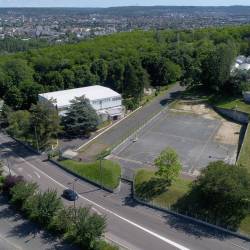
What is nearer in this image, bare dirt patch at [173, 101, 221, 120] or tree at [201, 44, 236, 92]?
bare dirt patch at [173, 101, 221, 120]

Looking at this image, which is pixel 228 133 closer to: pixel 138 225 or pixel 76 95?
pixel 76 95

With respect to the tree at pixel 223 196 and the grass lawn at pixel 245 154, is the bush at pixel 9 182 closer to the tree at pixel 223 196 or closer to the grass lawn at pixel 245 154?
the tree at pixel 223 196

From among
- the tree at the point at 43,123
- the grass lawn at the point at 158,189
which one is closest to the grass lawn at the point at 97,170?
the grass lawn at the point at 158,189

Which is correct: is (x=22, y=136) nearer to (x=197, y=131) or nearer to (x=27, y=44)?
(x=197, y=131)

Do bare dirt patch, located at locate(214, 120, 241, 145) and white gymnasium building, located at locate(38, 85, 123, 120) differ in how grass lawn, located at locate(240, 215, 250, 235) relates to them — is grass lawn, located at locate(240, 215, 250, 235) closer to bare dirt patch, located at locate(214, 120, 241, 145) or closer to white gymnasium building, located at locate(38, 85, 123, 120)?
bare dirt patch, located at locate(214, 120, 241, 145)

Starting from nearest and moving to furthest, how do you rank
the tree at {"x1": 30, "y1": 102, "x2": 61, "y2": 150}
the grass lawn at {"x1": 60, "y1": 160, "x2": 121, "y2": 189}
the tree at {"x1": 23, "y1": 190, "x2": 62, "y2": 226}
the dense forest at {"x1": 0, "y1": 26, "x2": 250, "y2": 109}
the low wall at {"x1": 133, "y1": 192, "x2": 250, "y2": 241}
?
the low wall at {"x1": 133, "y1": 192, "x2": 250, "y2": 241} < the tree at {"x1": 23, "y1": 190, "x2": 62, "y2": 226} < the grass lawn at {"x1": 60, "y1": 160, "x2": 121, "y2": 189} < the tree at {"x1": 30, "y1": 102, "x2": 61, "y2": 150} < the dense forest at {"x1": 0, "y1": 26, "x2": 250, "y2": 109}

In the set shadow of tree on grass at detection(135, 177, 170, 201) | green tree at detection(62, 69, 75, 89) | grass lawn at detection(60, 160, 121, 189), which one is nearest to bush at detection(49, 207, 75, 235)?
grass lawn at detection(60, 160, 121, 189)
